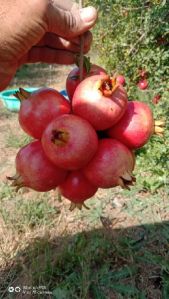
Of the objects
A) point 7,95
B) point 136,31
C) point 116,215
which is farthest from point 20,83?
point 116,215

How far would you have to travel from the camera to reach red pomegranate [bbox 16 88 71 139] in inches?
46.1

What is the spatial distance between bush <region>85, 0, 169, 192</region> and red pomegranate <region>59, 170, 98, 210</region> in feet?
7.60

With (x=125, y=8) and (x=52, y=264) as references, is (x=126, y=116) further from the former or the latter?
(x=125, y=8)

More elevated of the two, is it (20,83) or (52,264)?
(52,264)

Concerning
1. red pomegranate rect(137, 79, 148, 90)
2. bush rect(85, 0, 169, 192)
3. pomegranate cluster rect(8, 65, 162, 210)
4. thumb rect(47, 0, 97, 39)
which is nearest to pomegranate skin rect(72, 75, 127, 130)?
pomegranate cluster rect(8, 65, 162, 210)

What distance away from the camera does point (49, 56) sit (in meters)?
1.76

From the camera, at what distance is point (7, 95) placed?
6.25m

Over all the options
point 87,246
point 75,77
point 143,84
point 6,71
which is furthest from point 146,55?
point 75,77

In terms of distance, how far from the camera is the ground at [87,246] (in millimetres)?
2500

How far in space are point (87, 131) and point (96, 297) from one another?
5.26 feet

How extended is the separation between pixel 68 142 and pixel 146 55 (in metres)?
3.12

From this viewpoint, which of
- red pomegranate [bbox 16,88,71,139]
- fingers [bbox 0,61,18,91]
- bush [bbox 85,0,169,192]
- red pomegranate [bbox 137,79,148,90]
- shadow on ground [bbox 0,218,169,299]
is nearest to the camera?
red pomegranate [bbox 16,88,71,139]

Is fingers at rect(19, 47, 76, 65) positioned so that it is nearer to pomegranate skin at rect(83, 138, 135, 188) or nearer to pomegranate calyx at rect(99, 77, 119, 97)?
pomegranate calyx at rect(99, 77, 119, 97)

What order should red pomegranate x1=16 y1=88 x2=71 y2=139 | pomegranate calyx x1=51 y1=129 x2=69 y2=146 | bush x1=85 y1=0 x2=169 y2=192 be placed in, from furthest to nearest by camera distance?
bush x1=85 y1=0 x2=169 y2=192 < red pomegranate x1=16 y1=88 x2=71 y2=139 < pomegranate calyx x1=51 y1=129 x2=69 y2=146
